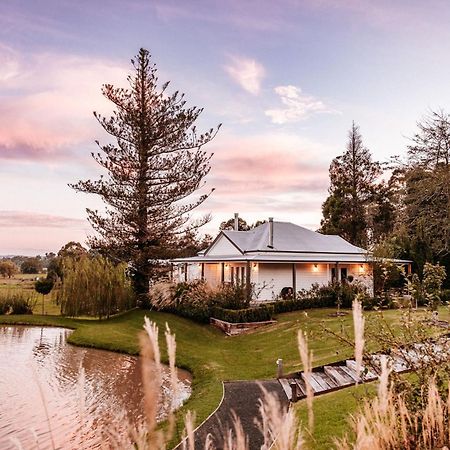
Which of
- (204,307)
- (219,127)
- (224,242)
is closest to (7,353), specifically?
(204,307)

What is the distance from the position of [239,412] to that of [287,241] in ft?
52.1

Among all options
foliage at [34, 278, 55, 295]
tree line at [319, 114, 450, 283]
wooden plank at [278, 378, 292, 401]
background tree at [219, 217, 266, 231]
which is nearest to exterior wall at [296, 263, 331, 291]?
tree line at [319, 114, 450, 283]

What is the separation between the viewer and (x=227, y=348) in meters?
13.9

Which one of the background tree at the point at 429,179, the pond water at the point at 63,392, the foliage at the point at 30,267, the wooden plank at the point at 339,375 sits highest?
the background tree at the point at 429,179

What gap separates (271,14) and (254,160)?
10175mm

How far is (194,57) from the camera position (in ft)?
47.8

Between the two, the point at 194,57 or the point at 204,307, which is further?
the point at 204,307

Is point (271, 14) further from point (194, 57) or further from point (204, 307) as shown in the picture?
point (204, 307)

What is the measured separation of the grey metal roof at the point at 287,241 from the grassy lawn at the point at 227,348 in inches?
186

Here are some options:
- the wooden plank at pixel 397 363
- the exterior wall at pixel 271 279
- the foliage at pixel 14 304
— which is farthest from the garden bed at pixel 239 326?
the foliage at pixel 14 304

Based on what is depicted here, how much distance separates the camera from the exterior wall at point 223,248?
23183 mm

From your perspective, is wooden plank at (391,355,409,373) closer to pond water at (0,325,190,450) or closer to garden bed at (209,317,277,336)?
pond water at (0,325,190,450)

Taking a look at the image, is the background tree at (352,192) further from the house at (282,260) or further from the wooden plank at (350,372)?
the wooden plank at (350,372)

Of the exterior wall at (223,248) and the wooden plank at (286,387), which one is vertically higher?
the exterior wall at (223,248)
